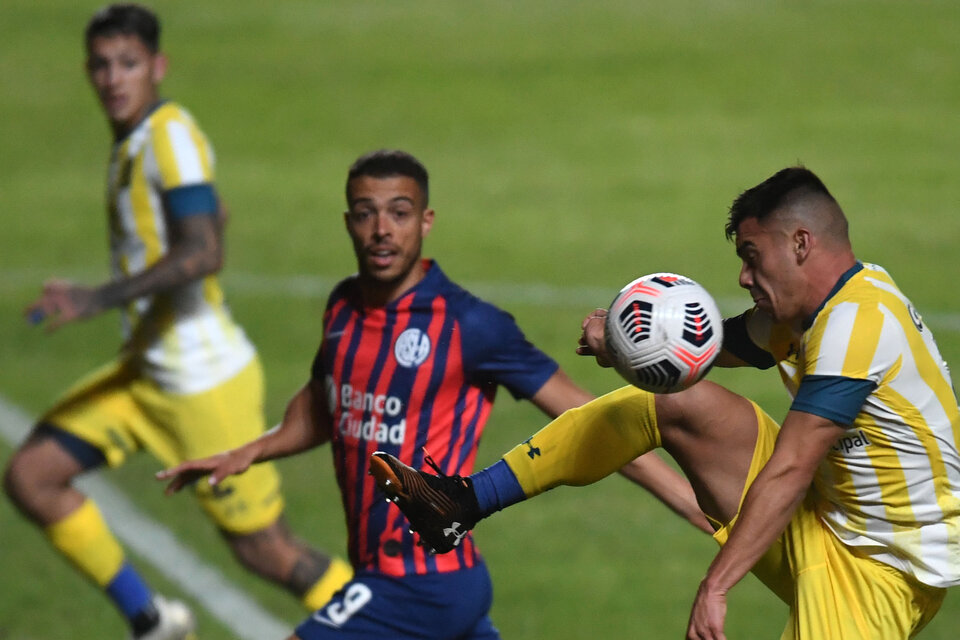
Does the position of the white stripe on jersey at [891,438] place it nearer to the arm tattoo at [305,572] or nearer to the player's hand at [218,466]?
the player's hand at [218,466]

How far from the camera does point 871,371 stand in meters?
4.43

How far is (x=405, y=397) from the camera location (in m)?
5.34

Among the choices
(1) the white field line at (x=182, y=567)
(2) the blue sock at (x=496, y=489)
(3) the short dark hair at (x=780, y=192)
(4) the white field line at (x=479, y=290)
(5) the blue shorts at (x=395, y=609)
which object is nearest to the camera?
(3) the short dark hair at (x=780, y=192)

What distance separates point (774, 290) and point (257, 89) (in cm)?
1659

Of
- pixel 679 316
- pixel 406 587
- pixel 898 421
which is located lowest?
pixel 406 587

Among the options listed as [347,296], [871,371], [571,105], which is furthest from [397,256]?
[571,105]

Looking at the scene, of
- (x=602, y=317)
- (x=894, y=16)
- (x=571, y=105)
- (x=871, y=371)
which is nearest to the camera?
(x=871, y=371)

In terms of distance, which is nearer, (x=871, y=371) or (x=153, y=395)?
(x=871, y=371)

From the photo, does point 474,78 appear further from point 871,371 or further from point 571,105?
point 871,371

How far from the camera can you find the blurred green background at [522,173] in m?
8.17

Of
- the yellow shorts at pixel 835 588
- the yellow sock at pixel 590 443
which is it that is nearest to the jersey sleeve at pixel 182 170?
the yellow sock at pixel 590 443

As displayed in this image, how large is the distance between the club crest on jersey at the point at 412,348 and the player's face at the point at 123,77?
231 cm

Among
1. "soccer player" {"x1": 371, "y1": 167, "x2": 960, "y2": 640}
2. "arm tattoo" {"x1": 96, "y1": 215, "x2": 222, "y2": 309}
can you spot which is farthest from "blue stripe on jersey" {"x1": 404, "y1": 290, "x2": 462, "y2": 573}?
"arm tattoo" {"x1": 96, "y1": 215, "x2": 222, "y2": 309}

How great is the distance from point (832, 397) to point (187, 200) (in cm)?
341
